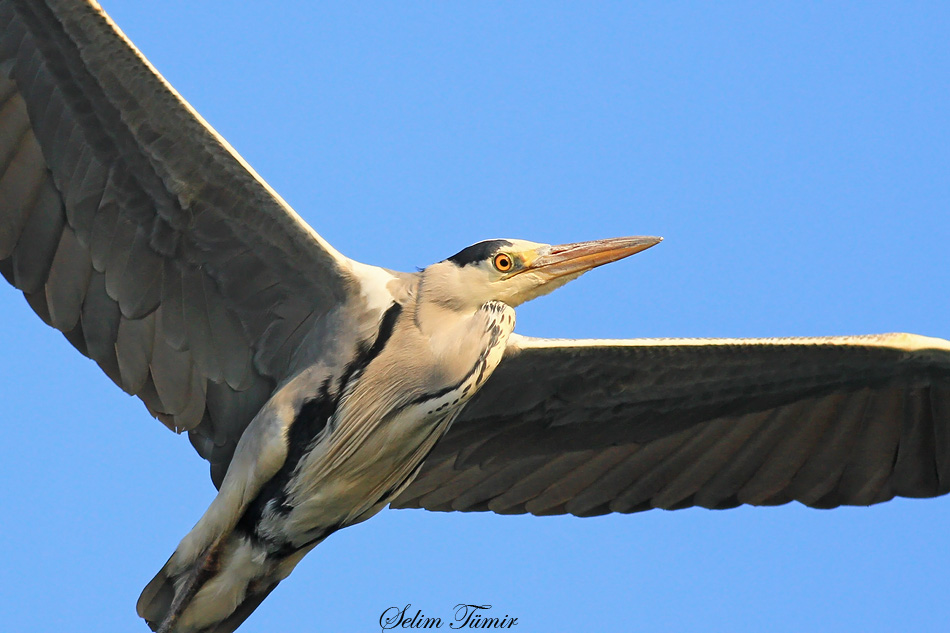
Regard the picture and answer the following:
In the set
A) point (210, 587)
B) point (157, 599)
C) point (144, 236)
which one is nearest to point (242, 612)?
point (210, 587)

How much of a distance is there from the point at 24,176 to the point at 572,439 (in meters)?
3.62

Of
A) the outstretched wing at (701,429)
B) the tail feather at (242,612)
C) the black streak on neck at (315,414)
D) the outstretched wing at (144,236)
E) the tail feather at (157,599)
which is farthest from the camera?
the outstretched wing at (701,429)

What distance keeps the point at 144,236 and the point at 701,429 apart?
146 inches

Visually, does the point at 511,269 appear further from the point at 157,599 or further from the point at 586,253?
the point at 157,599

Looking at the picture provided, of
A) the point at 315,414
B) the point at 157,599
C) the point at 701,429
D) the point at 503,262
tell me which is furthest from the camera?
the point at 701,429

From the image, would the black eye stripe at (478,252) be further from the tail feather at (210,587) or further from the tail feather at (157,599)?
the tail feather at (157,599)

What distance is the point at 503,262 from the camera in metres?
7.41

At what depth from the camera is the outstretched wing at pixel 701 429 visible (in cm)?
841

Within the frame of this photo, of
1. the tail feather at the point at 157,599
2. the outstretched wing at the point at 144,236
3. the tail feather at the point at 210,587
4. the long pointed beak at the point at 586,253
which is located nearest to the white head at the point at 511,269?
the long pointed beak at the point at 586,253

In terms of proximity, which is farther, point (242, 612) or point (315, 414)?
point (242, 612)

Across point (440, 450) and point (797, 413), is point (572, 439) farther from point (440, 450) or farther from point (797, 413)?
point (797, 413)

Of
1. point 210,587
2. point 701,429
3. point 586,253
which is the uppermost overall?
point 586,253

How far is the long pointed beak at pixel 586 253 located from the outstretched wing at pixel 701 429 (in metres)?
0.74

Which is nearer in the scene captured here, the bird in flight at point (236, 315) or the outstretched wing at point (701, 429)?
the bird in flight at point (236, 315)
